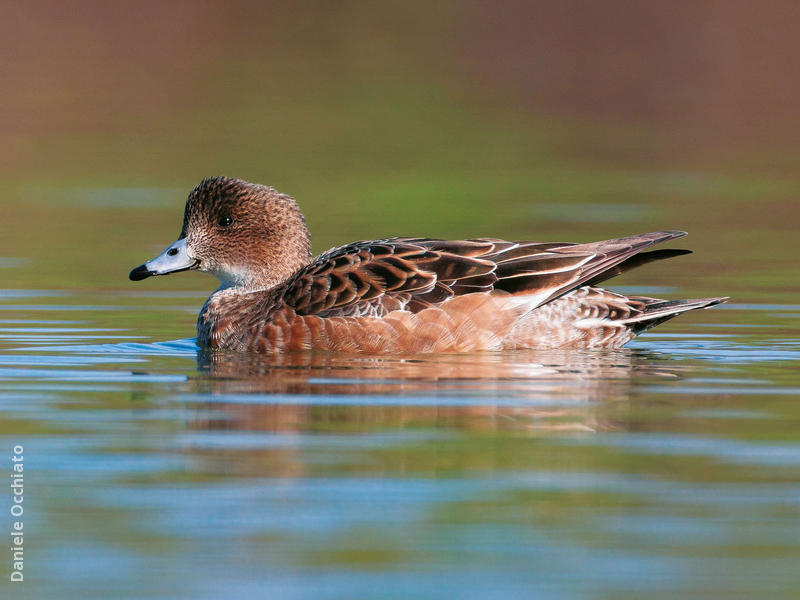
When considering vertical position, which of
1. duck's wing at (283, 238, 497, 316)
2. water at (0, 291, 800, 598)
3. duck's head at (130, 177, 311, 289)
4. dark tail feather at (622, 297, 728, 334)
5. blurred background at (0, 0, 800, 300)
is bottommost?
water at (0, 291, 800, 598)

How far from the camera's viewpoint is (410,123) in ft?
94.0

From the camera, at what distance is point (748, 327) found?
11.0 meters

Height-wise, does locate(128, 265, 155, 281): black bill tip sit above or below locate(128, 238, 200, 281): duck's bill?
below

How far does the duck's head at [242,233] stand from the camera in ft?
35.9

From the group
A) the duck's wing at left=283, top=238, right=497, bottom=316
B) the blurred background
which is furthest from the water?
the blurred background

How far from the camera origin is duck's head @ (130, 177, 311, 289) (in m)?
10.9

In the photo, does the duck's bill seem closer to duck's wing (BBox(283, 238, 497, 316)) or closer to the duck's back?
the duck's back

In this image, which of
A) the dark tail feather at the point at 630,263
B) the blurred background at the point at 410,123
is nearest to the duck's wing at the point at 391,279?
the dark tail feather at the point at 630,263

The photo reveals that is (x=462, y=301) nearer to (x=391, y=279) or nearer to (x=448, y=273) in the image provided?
(x=448, y=273)

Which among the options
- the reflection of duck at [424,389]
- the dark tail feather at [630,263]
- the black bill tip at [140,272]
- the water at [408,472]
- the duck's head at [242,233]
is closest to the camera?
the water at [408,472]

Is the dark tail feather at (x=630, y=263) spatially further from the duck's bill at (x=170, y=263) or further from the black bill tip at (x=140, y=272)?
the black bill tip at (x=140, y=272)

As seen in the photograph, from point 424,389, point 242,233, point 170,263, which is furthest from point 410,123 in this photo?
point 424,389

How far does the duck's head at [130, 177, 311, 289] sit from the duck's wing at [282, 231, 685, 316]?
101cm

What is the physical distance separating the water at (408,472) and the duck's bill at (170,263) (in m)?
0.68
